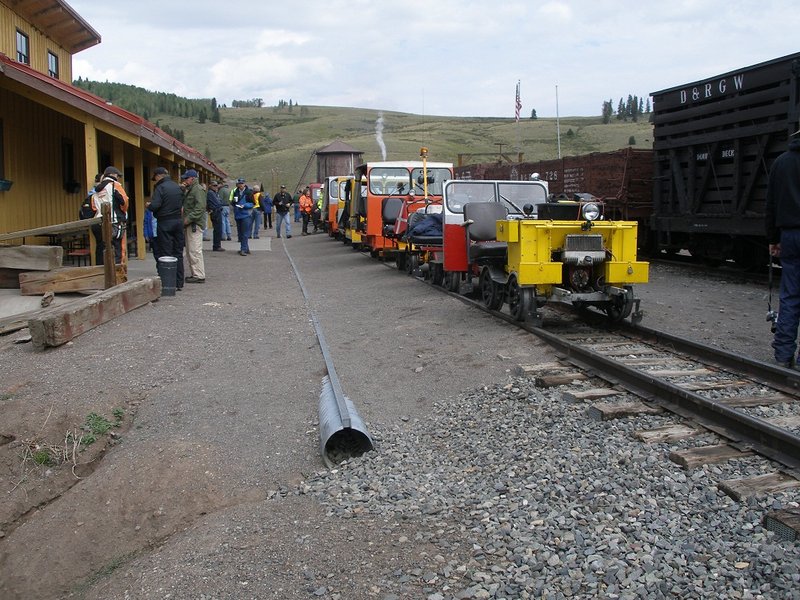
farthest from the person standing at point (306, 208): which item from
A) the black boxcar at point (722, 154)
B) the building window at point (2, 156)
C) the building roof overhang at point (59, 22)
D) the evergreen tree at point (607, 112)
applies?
the evergreen tree at point (607, 112)

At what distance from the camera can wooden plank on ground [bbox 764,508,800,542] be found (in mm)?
3879

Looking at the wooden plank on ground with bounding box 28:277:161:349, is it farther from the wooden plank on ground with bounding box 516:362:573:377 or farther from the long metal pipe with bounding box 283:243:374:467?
the wooden plank on ground with bounding box 516:362:573:377

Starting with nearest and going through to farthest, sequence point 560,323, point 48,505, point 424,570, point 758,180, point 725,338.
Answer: point 424,570
point 48,505
point 725,338
point 560,323
point 758,180

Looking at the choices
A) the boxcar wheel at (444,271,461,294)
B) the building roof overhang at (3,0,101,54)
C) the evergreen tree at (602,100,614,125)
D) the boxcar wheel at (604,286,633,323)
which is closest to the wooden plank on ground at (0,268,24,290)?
the boxcar wheel at (444,271,461,294)

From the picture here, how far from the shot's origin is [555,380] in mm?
7016

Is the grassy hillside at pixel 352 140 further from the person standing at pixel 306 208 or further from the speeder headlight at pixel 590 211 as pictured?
the speeder headlight at pixel 590 211

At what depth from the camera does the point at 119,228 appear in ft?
41.0

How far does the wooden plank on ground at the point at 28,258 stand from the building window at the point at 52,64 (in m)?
11.2

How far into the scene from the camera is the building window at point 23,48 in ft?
59.3

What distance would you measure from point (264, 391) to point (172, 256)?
6559 mm

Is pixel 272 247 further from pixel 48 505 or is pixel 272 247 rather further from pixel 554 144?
pixel 554 144

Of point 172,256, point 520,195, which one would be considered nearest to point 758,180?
point 520,195

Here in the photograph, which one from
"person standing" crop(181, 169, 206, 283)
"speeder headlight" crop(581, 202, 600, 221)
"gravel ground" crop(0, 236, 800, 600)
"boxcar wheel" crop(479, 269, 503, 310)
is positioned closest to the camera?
"gravel ground" crop(0, 236, 800, 600)

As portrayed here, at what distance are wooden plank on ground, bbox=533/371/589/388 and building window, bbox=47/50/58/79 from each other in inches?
725
